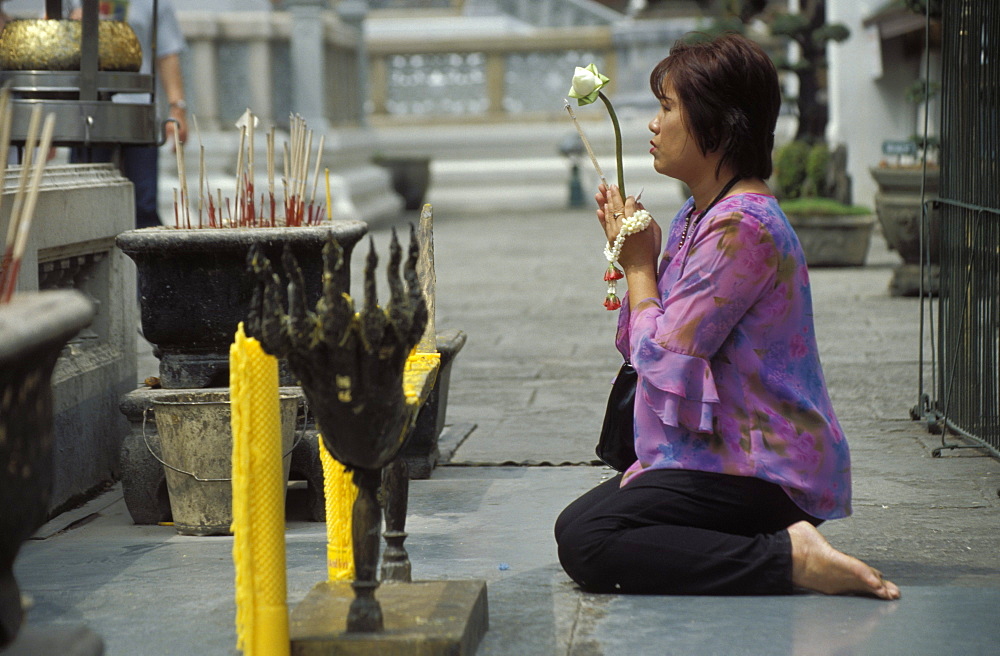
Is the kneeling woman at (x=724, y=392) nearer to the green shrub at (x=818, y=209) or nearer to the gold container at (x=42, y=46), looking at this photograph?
the gold container at (x=42, y=46)

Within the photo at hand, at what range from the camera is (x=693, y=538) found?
10.3 feet

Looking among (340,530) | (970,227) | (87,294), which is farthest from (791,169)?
(340,530)

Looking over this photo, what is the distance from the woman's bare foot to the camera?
3.09 metres

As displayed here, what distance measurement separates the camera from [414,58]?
20.2 meters

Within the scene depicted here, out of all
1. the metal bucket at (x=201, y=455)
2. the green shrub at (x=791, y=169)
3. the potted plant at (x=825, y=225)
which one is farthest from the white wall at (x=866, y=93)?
the metal bucket at (x=201, y=455)

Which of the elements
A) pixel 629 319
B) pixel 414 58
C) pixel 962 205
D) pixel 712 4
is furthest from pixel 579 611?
pixel 712 4

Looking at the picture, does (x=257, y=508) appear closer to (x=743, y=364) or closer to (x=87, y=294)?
(x=743, y=364)

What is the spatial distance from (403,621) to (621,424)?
919 millimetres

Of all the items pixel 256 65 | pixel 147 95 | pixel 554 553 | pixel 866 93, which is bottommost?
pixel 554 553

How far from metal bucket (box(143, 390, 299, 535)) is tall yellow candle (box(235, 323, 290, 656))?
1177mm

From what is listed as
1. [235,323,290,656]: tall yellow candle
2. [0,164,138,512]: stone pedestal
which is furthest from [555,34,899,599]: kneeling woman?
[0,164,138,512]: stone pedestal

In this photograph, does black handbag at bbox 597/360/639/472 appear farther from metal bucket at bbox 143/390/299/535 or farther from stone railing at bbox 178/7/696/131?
stone railing at bbox 178/7/696/131

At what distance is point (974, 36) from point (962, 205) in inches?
22.5

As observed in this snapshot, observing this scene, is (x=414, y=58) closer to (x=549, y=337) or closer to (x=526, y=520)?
(x=549, y=337)
